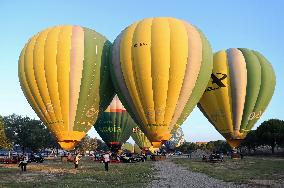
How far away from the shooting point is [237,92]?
41.1 m

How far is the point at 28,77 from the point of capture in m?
35.2

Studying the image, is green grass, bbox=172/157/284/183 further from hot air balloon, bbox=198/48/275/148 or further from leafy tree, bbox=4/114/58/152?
leafy tree, bbox=4/114/58/152

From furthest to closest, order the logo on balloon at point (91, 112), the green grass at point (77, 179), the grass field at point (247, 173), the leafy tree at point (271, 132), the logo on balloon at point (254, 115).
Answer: the leafy tree at point (271, 132), the logo on balloon at point (254, 115), the logo on balloon at point (91, 112), the grass field at point (247, 173), the green grass at point (77, 179)

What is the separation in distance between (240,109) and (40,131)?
2571 inches

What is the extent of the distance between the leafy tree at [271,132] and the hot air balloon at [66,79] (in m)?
70.2

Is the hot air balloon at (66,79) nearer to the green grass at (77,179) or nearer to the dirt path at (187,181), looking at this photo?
the green grass at (77,179)

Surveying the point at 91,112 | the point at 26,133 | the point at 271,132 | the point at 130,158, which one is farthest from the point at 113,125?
the point at 271,132

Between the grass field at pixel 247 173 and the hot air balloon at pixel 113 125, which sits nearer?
the grass field at pixel 247 173

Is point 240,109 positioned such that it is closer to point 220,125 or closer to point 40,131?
point 220,125

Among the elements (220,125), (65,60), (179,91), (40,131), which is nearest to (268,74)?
(220,125)

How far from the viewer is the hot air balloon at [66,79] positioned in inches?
1351

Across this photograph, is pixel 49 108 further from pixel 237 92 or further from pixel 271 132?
pixel 271 132

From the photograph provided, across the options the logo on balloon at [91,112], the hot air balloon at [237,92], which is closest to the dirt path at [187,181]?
the logo on balloon at [91,112]

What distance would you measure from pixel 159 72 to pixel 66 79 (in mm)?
8501
